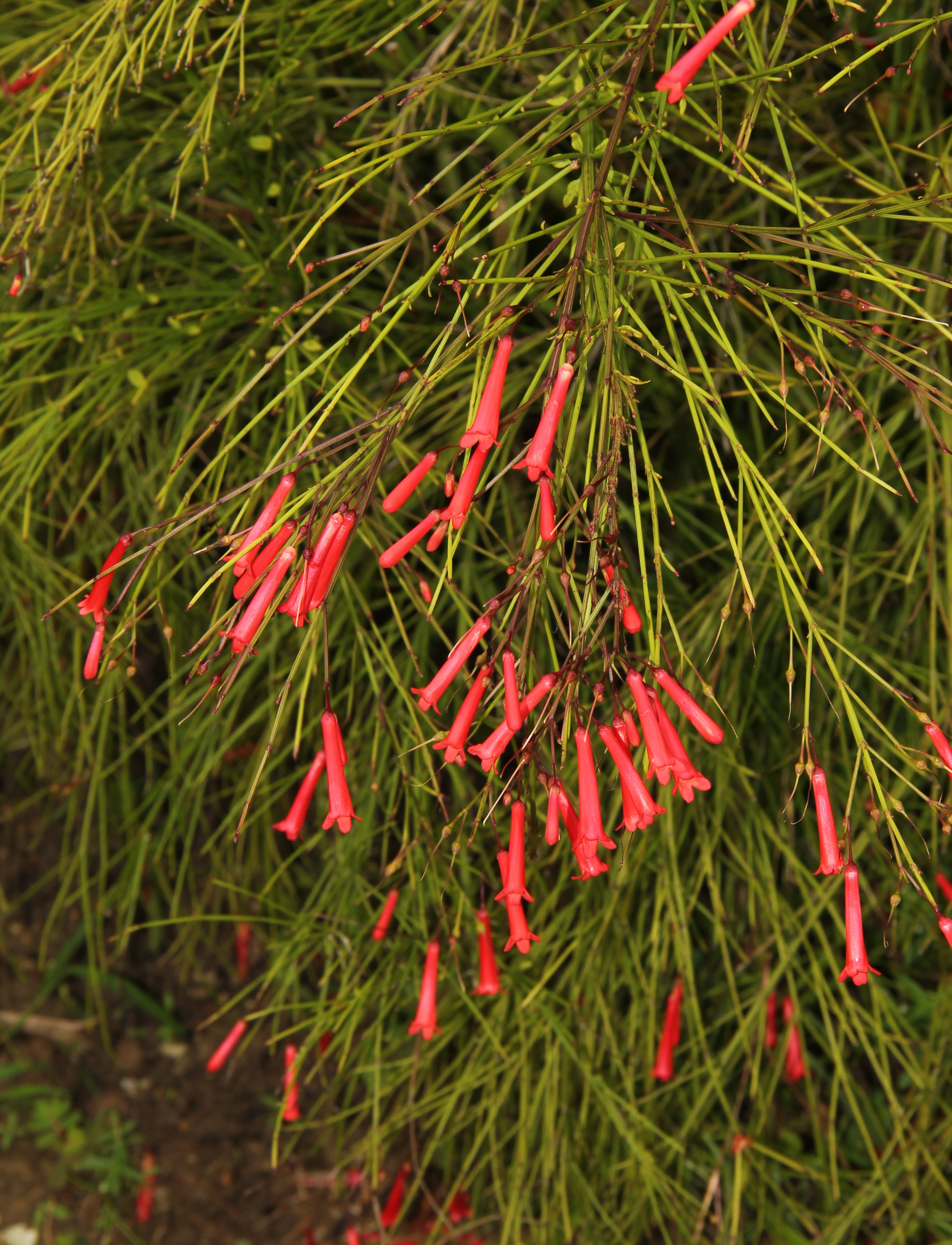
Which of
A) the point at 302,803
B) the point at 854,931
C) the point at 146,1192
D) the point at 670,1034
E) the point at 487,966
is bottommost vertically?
the point at 146,1192

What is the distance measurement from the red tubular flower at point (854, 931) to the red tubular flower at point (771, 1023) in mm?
906

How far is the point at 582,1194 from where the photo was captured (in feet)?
7.28

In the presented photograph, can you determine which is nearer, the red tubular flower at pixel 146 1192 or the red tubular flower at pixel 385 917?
the red tubular flower at pixel 385 917

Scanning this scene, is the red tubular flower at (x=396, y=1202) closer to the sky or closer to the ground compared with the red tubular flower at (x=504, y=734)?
closer to the ground

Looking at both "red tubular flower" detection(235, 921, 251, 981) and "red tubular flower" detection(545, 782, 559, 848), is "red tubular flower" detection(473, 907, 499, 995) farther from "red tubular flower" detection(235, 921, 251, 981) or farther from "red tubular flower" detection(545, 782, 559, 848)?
"red tubular flower" detection(235, 921, 251, 981)

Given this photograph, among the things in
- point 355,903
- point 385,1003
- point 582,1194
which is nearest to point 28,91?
point 355,903

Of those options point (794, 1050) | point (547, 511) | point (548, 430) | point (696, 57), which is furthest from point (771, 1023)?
point (696, 57)

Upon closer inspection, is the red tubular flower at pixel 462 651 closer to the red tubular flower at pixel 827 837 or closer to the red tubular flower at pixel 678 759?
the red tubular flower at pixel 678 759

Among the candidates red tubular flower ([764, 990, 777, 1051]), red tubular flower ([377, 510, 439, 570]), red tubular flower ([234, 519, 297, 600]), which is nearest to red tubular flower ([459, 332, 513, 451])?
red tubular flower ([377, 510, 439, 570])

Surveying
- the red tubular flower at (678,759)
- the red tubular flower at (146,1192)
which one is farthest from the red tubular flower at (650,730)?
the red tubular flower at (146,1192)

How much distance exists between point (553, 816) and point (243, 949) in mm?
1665

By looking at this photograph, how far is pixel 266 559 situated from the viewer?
3.75ft

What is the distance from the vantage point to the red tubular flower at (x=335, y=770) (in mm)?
1225

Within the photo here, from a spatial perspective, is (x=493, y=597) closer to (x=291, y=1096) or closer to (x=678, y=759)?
(x=678, y=759)
